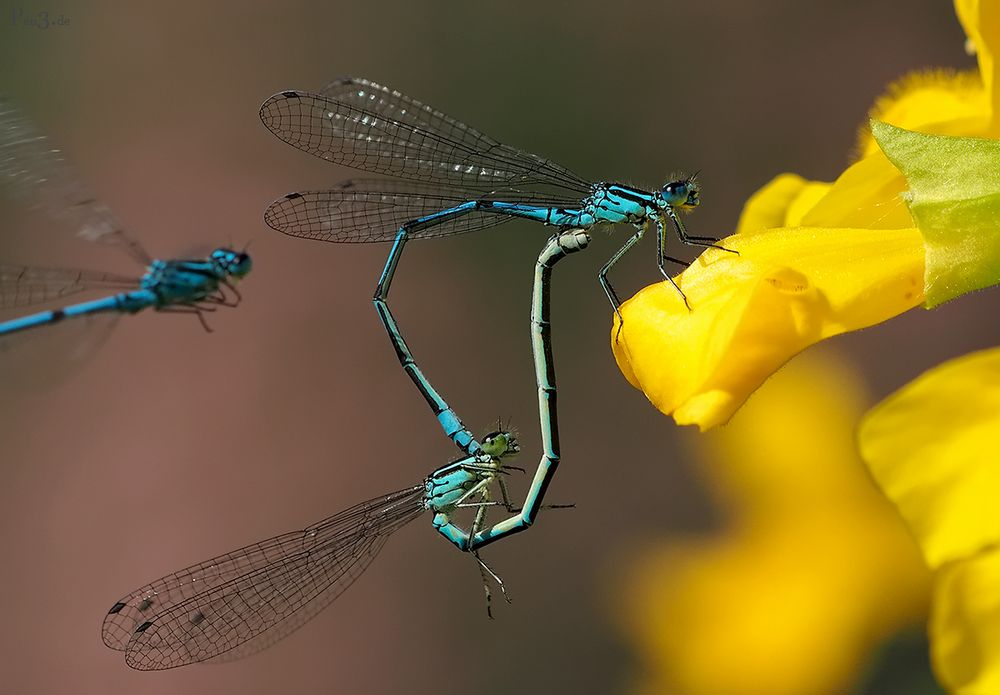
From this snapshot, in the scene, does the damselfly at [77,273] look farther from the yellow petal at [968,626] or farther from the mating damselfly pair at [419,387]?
the yellow petal at [968,626]

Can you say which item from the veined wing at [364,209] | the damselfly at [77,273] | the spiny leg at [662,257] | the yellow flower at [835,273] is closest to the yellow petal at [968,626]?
the yellow flower at [835,273]

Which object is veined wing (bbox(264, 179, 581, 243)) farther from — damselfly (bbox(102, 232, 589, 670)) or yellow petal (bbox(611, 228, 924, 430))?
yellow petal (bbox(611, 228, 924, 430))

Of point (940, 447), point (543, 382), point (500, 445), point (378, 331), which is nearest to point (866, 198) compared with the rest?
point (940, 447)

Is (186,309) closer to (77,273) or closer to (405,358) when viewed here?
(77,273)

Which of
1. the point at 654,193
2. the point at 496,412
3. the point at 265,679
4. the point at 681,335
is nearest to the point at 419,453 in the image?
the point at 496,412

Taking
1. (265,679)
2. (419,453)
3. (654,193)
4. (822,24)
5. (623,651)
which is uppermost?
(822,24)

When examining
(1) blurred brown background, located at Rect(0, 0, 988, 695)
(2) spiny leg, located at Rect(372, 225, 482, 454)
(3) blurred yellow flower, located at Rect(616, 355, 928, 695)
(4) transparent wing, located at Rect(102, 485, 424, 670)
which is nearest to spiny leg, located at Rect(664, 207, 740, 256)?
(2) spiny leg, located at Rect(372, 225, 482, 454)

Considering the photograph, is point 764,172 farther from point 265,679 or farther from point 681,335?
point 681,335
